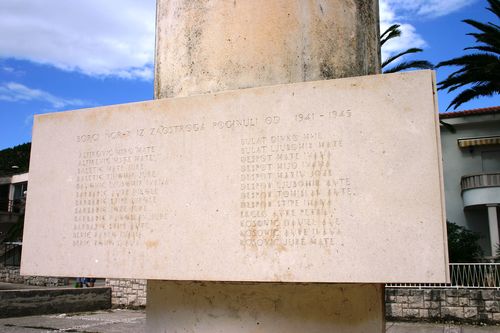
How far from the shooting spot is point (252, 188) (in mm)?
2539

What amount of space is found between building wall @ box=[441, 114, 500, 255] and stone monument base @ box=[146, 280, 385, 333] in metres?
21.0

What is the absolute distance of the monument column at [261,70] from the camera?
2.70 metres

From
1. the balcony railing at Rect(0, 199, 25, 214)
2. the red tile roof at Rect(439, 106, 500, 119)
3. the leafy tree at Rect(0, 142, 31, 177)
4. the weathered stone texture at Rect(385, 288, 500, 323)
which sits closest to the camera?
the weathered stone texture at Rect(385, 288, 500, 323)

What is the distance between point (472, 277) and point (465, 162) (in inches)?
488

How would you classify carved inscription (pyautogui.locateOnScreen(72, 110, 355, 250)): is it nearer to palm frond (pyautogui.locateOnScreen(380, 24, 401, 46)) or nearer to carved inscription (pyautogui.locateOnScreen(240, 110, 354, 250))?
carved inscription (pyautogui.locateOnScreen(240, 110, 354, 250))

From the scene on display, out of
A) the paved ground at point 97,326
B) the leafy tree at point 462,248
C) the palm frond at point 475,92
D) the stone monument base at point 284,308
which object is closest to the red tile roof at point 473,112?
the palm frond at point 475,92

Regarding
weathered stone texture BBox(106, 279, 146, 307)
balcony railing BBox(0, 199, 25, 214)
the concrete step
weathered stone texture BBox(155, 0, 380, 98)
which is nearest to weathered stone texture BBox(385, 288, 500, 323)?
weathered stone texture BBox(106, 279, 146, 307)

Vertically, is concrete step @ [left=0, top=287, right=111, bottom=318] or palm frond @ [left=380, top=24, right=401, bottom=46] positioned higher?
palm frond @ [left=380, top=24, right=401, bottom=46]

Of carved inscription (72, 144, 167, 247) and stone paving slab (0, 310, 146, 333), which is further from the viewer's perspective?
stone paving slab (0, 310, 146, 333)

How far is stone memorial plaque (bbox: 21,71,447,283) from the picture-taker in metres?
2.30

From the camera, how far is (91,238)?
2828 millimetres

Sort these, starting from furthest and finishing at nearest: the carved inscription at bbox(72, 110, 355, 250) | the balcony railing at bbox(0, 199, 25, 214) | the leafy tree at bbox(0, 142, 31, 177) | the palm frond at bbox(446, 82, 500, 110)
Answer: the leafy tree at bbox(0, 142, 31, 177) < the balcony railing at bbox(0, 199, 25, 214) < the palm frond at bbox(446, 82, 500, 110) < the carved inscription at bbox(72, 110, 355, 250)

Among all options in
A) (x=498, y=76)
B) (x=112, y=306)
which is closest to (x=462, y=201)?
(x=498, y=76)

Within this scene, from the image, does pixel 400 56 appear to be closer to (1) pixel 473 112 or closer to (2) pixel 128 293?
(1) pixel 473 112
